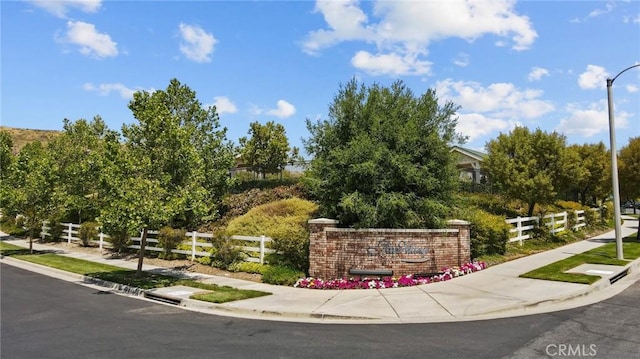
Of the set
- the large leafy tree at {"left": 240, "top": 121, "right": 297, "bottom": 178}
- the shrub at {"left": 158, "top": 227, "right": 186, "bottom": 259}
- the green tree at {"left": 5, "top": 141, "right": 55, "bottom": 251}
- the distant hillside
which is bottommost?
the shrub at {"left": 158, "top": 227, "right": 186, "bottom": 259}

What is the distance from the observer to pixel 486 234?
1664 centimetres

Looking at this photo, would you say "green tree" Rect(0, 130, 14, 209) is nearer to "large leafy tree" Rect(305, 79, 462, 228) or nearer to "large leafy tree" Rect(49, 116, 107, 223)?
"large leafy tree" Rect(49, 116, 107, 223)

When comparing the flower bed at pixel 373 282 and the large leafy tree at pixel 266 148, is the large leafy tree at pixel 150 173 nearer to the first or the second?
the flower bed at pixel 373 282

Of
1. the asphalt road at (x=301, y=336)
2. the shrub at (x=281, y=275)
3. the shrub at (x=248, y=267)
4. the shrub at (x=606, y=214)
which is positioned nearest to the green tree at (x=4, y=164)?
the shrub at (x=248, y=267)

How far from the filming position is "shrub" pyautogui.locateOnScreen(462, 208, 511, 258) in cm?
1653

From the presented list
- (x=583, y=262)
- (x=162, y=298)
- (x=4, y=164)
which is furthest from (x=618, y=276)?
(x=4, y=164)

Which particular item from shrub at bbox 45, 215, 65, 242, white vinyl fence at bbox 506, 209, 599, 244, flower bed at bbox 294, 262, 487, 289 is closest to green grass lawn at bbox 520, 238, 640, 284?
flower bed at bbox 294, 262, 487, 289

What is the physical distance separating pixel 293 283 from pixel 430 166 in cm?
623

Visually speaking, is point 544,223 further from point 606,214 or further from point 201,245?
point 201,245

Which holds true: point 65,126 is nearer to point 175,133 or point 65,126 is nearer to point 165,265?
point 165,265

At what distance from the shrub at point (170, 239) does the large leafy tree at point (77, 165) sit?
14.0ft

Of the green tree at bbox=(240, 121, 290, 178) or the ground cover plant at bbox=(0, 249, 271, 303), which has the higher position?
the green tree at bbox=(240, 121, 290, 178)

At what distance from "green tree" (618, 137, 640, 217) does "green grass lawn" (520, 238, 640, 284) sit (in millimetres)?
3327

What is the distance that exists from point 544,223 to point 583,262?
7.06 m
